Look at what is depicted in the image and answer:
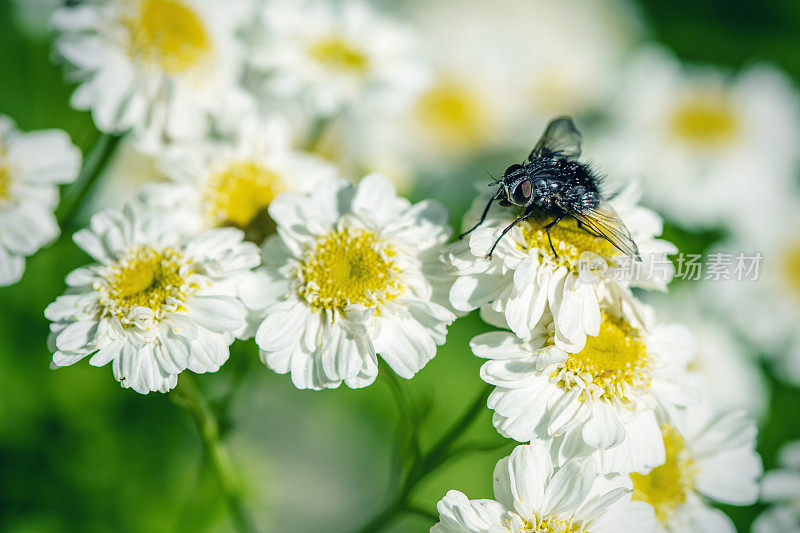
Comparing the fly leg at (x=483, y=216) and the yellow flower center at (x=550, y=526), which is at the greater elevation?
the fly leg at (x=483, y=216)

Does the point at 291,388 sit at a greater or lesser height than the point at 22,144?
lesser

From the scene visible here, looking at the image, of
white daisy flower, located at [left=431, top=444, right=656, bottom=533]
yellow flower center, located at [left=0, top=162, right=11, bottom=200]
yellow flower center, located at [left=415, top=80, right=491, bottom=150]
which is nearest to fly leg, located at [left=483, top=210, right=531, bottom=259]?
white daisy flower, located at [left=431, top=444, right=656, bottom=533]

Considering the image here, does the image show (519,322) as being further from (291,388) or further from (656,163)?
(656,163)

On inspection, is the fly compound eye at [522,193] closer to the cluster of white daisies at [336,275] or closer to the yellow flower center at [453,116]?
the cluster of white daisies at [336,275]

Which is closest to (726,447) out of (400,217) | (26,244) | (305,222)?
(400,217)

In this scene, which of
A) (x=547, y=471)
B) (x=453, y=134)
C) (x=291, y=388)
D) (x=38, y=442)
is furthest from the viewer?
(x=453, y=134)

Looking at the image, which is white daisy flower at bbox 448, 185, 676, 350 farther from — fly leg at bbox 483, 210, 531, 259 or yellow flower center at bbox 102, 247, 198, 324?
yellow flower center at bbox 102, 247, 198, 324

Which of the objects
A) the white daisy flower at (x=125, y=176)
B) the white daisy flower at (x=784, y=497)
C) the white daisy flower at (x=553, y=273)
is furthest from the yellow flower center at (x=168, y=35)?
the white daisy flower at (x=784, y=497)
